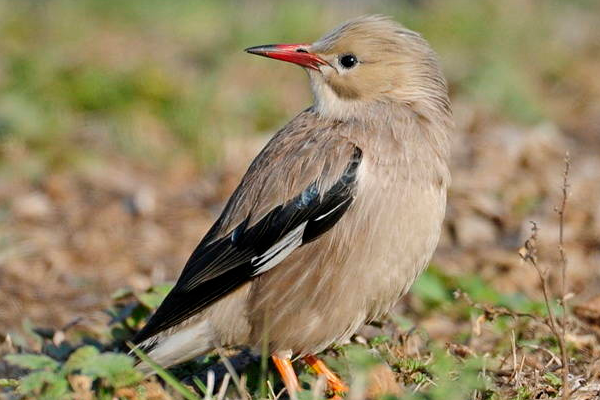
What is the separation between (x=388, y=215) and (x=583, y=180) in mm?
4106

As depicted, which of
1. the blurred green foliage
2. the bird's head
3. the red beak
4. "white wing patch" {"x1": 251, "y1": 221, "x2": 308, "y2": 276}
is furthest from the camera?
the blurred green foliage

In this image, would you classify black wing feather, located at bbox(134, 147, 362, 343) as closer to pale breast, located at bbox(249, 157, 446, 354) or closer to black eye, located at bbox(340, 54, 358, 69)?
pale breast, located at bbox(249, 157, 446, 354)

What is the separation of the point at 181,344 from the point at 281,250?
68 centimetres

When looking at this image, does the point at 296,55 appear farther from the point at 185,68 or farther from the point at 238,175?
the point at 185,68

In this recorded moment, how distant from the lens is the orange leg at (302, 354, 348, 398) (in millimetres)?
5629

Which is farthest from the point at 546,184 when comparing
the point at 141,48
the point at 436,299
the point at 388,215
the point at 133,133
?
the point at 141,48

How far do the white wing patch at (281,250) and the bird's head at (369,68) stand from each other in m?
0.70

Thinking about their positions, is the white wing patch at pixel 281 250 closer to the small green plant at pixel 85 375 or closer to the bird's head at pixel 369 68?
the bird's head at pixel 369 68

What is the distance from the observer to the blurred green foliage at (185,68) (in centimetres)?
975

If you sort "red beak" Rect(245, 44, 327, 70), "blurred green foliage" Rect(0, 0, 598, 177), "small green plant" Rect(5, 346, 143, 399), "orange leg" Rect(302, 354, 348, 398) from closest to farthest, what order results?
"small green plant" Rect(5, 346, 143, 399)
"orange leg" Rect(302, 354, 348, 398)
"red beak" Rect(245, 44, 327, 70)
"blurred green foliage" Rect(0, 0, 598, 177)

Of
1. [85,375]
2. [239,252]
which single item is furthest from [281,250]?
[85,375]

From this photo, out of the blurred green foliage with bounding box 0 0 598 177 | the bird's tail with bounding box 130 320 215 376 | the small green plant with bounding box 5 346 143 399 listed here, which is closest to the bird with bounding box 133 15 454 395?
the bird's tail with bounding box 130 320 215 376

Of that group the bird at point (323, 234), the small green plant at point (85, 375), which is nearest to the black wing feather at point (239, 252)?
the bird at point (323, 234)

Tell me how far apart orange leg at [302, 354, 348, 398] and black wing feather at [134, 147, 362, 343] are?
58 cm
